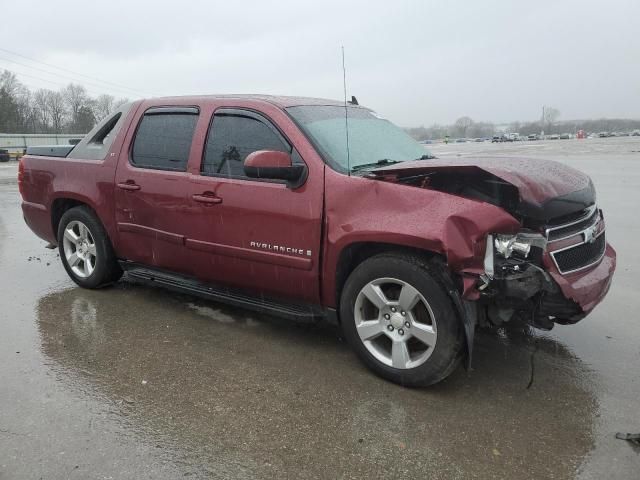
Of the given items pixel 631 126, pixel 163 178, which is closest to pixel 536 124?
pixel 631 126

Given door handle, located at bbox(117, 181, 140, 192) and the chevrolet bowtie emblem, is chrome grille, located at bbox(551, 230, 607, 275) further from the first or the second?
door handle, located at bbox(117, 181, 140, 192)

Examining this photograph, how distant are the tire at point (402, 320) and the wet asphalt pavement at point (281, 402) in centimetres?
16

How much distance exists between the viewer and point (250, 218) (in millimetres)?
3760

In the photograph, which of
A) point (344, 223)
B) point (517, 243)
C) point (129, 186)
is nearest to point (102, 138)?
point (129, 186)

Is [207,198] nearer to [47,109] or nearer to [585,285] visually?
[585,285]

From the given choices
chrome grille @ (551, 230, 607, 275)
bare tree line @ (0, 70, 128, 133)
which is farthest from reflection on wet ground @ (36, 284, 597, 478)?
bare tree line @ (0, 70, 128, 133)

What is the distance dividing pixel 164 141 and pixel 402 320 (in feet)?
8.26

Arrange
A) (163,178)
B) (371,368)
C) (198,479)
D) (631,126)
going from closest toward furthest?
(198,479)
(371,368)
(163,178)
(631,126)

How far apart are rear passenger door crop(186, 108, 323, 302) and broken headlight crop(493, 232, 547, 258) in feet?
3.69

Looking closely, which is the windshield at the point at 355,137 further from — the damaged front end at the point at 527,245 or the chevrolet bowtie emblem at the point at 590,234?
the chevrolet bowtie emblem at the point at 590,234

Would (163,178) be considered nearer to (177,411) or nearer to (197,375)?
(197,375)

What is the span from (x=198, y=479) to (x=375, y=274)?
1.50 metres

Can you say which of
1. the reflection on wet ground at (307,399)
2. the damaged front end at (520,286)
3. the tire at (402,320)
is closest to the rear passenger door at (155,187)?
the reflection on wet ground at (307,399)

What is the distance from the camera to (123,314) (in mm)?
4547
